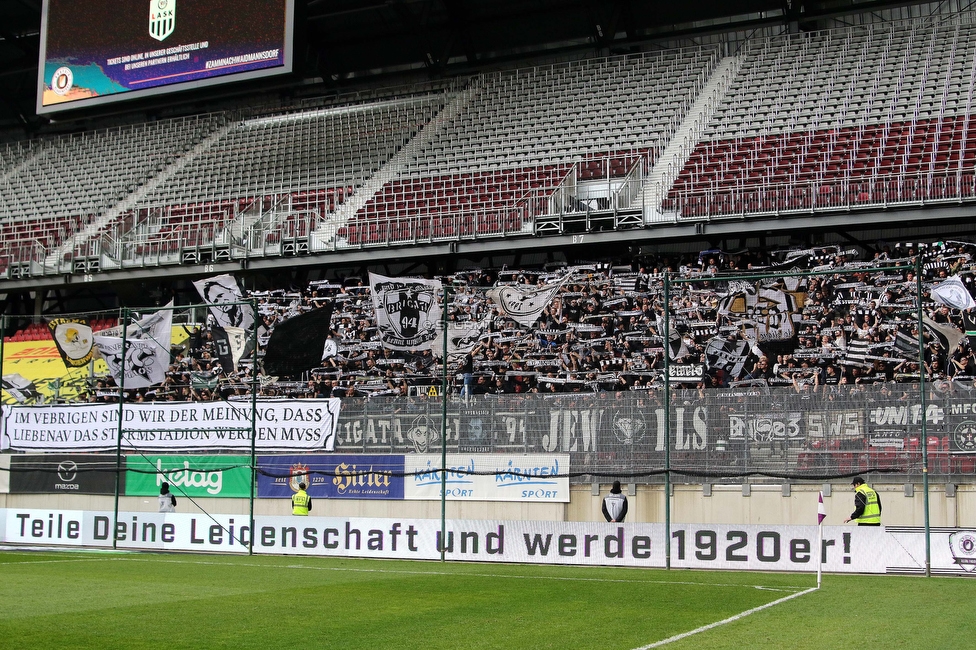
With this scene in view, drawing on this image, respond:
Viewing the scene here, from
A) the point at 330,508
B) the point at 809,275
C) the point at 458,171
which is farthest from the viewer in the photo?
the point at 458,171

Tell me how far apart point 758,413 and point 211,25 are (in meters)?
23.2

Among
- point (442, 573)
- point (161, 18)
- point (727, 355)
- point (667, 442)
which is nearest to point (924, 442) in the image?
point (727, 355)

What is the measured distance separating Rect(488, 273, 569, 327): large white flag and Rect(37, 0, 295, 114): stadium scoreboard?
1397 centimetres

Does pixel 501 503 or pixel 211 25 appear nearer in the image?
pixel 501 503

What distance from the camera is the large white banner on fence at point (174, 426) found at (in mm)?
18875

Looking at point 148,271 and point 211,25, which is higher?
point 211,25

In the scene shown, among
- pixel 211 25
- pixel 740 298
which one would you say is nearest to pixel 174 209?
pixel 211 25

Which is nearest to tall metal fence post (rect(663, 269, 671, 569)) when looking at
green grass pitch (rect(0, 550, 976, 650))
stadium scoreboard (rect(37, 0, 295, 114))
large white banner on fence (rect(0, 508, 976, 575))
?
large white banner on fence (rect(0, 508, 976, 575))

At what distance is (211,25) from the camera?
107 ft

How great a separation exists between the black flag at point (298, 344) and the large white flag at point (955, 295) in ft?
32.8

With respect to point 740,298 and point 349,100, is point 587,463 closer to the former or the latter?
point 740,298

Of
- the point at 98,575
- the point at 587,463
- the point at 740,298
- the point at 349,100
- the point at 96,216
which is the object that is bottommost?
the point at 98,575

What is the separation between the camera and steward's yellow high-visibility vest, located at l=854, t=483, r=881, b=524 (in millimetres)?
15180

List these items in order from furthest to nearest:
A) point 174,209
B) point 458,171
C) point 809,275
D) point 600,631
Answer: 1. point 174,209
2. point 458,171
3. point 809,275
4. point 600,631
